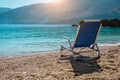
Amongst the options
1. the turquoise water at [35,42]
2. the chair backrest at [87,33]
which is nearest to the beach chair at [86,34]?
the chair backrest at [87,33]

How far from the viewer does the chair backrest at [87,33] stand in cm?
861

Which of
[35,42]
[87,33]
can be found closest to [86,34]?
[87,33]

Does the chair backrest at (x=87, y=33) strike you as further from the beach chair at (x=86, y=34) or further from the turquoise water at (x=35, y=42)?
the turquoise water at (x=35, y=42)

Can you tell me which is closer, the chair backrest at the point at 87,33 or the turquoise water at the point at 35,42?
the chair backrest at the point at 87,33

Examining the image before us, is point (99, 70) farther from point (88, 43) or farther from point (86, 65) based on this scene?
point (88, 43)

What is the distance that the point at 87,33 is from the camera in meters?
8.83

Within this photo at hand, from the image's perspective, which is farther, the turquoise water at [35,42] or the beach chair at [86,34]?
the turquoise water at [35,42]

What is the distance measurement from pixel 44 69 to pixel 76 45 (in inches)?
77.9

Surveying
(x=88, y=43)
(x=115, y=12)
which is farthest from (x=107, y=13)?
(x=88, y=43)

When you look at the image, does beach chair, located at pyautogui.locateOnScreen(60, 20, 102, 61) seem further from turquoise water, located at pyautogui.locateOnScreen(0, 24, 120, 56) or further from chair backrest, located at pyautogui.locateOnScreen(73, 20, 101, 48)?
turquoise water, located at pyautogui.locateOnScreen(0, 24, 120, 56)

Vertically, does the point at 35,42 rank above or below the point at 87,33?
below

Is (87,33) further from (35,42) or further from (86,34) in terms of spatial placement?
(35,42)

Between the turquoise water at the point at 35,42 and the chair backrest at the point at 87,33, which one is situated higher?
the chair backrest at the point at 87,33

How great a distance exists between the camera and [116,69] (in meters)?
7.01
